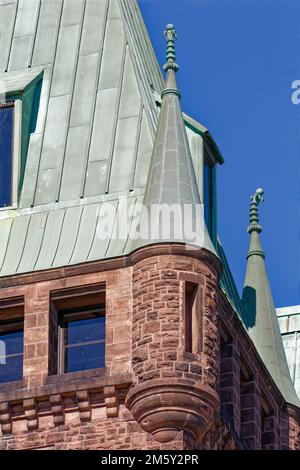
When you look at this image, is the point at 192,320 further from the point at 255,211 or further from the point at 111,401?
the point at 255,211

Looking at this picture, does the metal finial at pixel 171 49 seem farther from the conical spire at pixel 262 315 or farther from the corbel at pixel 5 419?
the corbel at pixel 5 419

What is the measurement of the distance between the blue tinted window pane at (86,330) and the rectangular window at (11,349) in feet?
2.86

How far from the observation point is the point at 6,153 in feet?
201

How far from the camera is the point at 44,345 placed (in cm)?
5766

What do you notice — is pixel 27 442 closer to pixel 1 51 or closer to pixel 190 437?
pixel 190 437

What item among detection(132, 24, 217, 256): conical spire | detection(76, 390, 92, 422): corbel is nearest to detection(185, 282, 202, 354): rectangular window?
detection(132, 24, 217, 256): conical spire

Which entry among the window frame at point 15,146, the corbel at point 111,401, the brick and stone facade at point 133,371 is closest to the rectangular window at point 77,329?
the brick and stone facade at point 133,371

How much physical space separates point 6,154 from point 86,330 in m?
4.59

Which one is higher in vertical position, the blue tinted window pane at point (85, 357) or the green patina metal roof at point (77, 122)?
the green patina metal roof at point (77, 122)

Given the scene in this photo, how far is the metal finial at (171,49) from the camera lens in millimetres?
60031

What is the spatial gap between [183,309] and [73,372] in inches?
88.9

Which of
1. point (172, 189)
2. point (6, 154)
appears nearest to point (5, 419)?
point (172, 189)

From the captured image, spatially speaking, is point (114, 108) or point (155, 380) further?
point (114, 108)
